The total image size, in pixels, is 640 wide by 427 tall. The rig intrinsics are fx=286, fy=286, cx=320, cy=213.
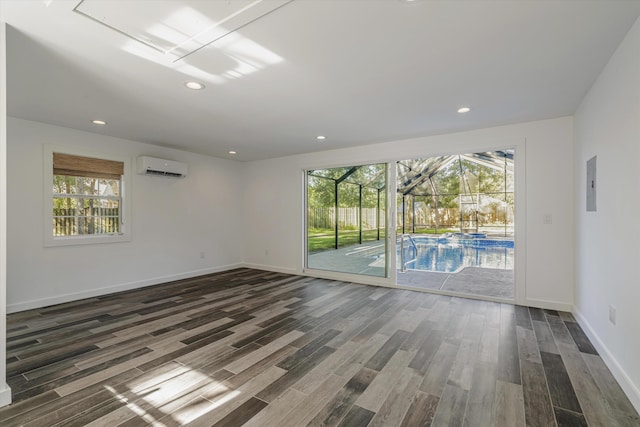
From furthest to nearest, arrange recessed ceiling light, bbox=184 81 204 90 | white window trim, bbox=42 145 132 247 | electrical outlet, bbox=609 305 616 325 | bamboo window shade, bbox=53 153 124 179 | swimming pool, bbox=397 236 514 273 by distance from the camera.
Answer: swimming pool, bbox=397 236 514 273, bamboo window shade, bbox=53 153 124 179, white window trim, bbox=42 145 132 247, recessed ceiling light, bbox=184 81 204 90, electrical outlet, bbox=609 305 616 325

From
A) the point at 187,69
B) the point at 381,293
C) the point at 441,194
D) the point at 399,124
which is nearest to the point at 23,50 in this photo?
the point at 187,69

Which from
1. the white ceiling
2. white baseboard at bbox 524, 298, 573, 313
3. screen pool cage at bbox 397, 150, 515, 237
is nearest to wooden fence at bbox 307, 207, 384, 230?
the white ceiling

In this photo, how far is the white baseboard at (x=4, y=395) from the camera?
1786 millimetres

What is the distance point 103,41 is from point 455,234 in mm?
11158

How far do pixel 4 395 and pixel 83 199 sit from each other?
3.23 metres

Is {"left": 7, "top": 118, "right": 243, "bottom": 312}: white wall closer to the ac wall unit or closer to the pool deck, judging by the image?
the ac wall unit

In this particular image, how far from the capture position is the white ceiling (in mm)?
1709

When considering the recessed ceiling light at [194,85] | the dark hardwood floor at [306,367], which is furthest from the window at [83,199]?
the recessed ceiling light at [194,85]

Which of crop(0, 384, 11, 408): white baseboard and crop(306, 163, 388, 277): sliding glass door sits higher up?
crop(306, 163, 388, 277): sliding glass door

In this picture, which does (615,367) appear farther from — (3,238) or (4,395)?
(3,238)

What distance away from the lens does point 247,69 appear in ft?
7.78

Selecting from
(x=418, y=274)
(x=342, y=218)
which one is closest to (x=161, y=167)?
(x=342, y=218)

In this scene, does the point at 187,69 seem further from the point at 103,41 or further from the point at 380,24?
the point at 380,24

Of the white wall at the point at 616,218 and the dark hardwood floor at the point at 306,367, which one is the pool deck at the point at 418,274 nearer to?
the dark hardwood floor at the point at 306,367
